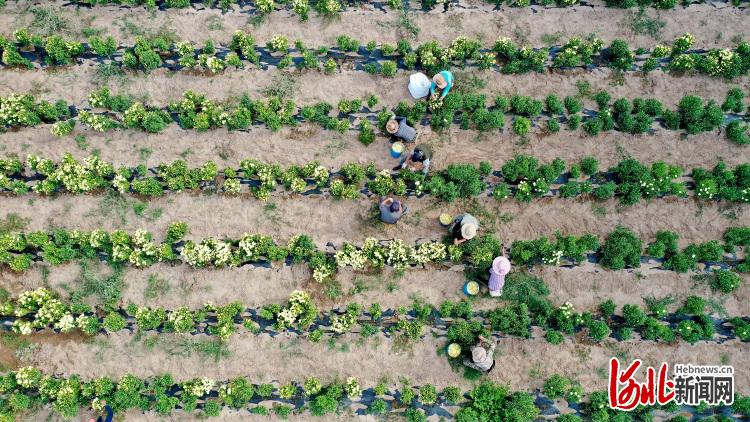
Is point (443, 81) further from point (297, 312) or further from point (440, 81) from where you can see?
point (297, 312)

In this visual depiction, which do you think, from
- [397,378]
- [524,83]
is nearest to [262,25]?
[524,83]

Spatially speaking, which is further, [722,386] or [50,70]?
[50,70]

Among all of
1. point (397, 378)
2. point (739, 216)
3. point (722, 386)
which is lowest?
point (397, 378)

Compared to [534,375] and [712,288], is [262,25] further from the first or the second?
[712,288]

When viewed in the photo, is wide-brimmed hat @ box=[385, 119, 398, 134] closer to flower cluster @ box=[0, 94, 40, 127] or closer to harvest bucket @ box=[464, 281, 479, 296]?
harvest bucket @ box=[464, 281, 479, 296]

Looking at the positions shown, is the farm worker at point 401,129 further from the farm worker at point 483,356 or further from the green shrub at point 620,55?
the green shrub at point 620,55

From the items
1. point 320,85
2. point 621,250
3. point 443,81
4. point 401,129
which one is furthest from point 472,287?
point 320,85

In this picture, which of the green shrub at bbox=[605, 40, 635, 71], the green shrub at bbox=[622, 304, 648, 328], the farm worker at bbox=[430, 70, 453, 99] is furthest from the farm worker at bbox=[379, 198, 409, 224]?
the green shrub at bbox=[605, 40, 635, 71]
